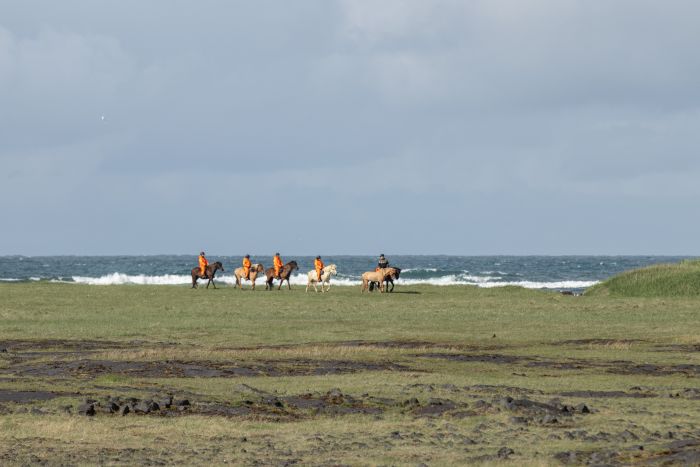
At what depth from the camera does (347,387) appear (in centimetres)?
2566

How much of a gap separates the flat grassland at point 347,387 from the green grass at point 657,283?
1346cm

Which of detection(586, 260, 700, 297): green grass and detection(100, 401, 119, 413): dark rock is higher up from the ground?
detection(586, 260, 700, 297): green grass

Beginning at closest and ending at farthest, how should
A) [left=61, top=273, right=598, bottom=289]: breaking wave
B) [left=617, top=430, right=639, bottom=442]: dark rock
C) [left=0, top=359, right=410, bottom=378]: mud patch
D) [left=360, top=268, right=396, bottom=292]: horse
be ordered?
[left=617, top=430, right=639, bottom=442]: dark rock, [left=0, top=359, right=410, bottom=378]: mud patch, [left=360, top=268, right=396, bottom=292]: horse, [left=61, top=273, right=598, bottom=289]: breaking wave

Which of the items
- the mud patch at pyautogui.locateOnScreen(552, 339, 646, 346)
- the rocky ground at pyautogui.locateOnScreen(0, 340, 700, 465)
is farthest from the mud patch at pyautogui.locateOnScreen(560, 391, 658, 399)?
the mud patch at pyautogui.locateOnScreen(552, 339, 646, 346)

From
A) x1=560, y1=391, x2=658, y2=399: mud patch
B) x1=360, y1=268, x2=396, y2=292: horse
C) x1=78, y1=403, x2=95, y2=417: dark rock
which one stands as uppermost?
x1=360, y1=268, x2=396, y2=292: horse

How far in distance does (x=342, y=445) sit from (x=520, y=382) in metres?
8.79

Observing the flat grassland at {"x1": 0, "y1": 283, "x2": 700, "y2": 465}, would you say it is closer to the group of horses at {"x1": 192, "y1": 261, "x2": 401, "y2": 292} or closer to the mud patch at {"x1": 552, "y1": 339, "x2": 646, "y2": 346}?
the mud patch at {"x1": 552, "y1": 339, "x2": 646, "y2": 346}

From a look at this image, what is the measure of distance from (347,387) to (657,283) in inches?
1647

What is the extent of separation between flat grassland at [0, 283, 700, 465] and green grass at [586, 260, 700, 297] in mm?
13463

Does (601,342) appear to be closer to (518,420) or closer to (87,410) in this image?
(518,420)

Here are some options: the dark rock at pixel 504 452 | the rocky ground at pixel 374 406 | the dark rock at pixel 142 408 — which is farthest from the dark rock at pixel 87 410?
the dark rock at pixel 504 452

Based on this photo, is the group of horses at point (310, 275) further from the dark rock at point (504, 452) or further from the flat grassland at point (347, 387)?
the dark rock at point (504, 452)

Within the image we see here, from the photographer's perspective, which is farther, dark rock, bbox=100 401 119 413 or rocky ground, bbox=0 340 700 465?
dark rock, bbox=100 401 119 413

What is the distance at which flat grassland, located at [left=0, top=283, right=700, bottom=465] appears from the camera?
1856cm
